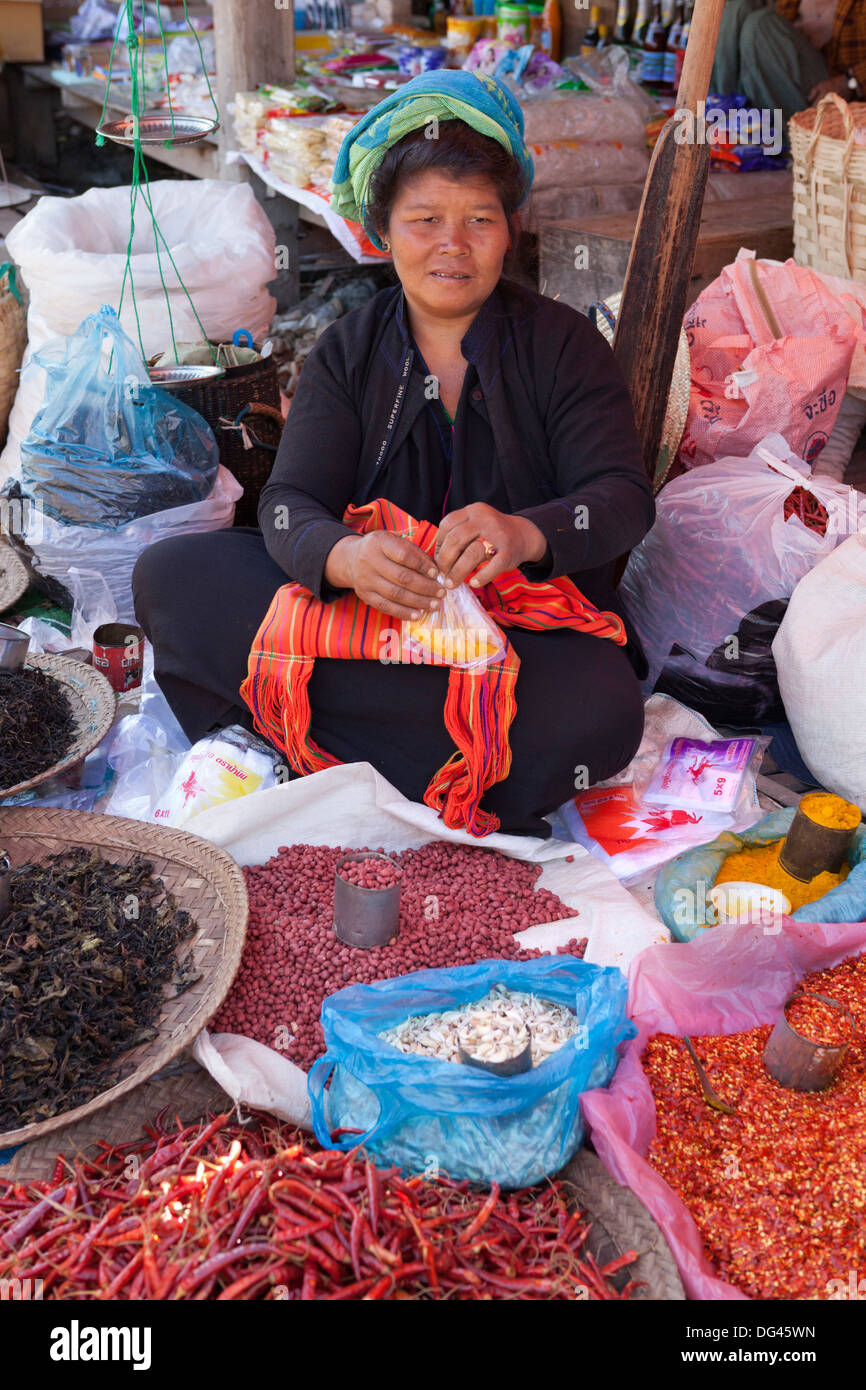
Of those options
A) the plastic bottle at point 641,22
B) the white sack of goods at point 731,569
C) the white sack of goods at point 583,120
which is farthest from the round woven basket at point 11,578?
the plastic bottle at point 641,22

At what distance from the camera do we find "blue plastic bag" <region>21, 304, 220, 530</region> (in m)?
2.85

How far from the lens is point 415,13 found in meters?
6.80

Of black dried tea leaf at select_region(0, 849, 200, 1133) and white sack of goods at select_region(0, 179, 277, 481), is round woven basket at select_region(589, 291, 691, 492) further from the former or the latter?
black dried tea leaf at select_region(0, 849, 200, 1133)

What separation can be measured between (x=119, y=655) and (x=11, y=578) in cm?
55

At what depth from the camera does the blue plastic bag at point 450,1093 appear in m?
1.38

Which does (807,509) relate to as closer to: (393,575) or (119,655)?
(393,575)

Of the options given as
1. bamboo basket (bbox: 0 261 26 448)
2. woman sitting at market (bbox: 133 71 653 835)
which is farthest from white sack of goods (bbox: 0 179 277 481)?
woman sitting at market (bbox: 133 71 653 835)

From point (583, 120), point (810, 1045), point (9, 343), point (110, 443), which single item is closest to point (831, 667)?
point (810, 1045)

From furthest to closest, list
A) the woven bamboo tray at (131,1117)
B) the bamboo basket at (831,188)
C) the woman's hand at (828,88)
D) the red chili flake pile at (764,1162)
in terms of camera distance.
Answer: the woman's hand at (828,88) → the bamboo basket at (831,188) → the woven bamboo tray at (131,1117) → the red chili flake pile at (764,1162)

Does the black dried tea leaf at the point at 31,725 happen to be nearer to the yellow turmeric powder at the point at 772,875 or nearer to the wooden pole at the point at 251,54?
the yellow turmeric powder at the point at 772,875

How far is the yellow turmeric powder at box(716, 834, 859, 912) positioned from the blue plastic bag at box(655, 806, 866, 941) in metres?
0.02

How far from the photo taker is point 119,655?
260 cm

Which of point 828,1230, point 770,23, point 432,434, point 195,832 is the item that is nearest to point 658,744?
A: point 432,434

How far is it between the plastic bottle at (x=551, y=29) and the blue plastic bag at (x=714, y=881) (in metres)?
4.73
